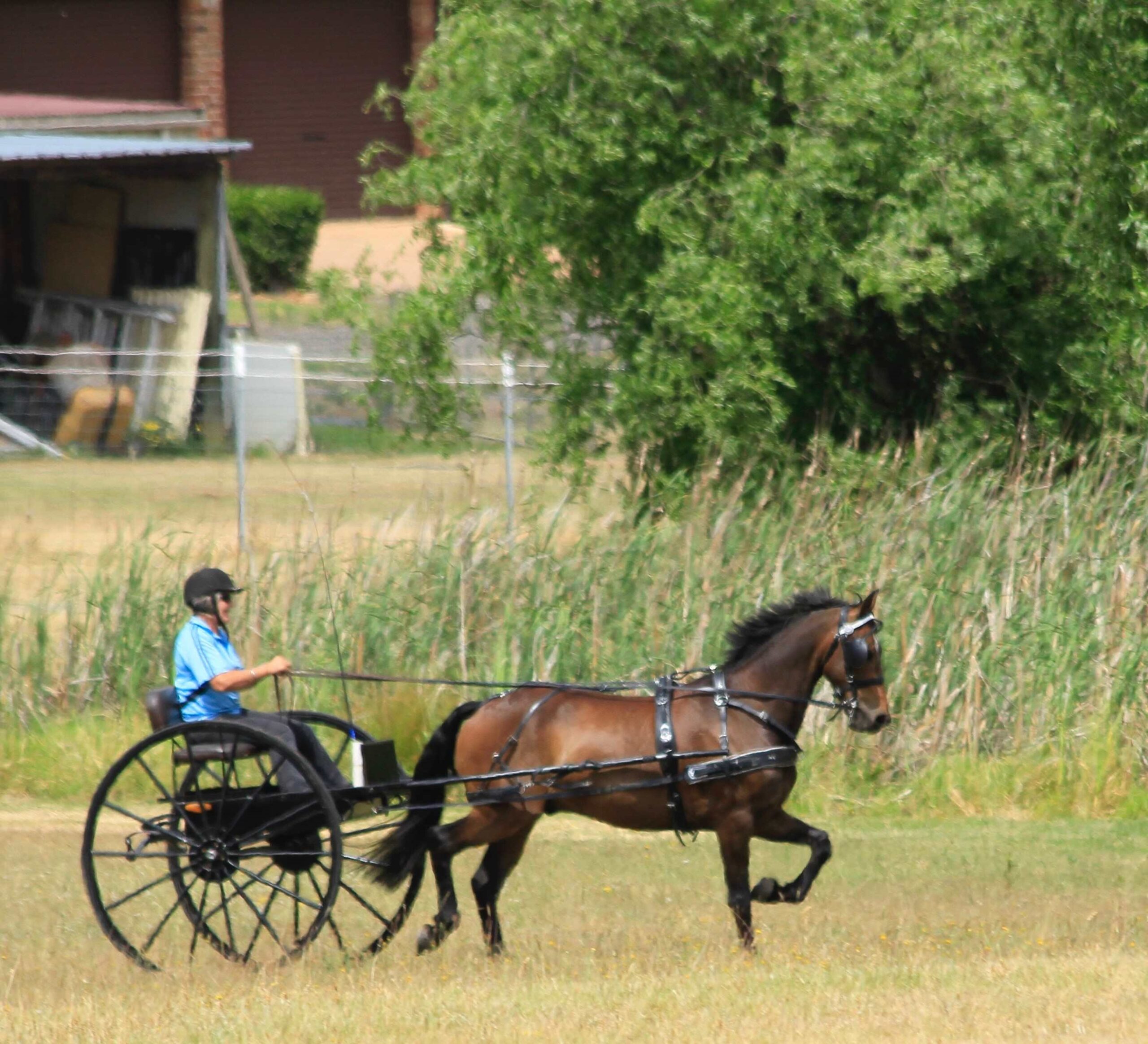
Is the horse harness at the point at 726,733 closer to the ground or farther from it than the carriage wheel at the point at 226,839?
farther from it

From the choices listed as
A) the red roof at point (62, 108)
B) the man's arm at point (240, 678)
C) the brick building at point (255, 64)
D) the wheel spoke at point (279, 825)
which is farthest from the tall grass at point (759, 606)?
the brick building at point (255, 64)

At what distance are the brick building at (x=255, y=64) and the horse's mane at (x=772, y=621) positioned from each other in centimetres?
2913

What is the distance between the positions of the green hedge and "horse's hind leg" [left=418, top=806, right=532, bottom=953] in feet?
Answer: 84.0

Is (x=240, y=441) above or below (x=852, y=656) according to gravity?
above

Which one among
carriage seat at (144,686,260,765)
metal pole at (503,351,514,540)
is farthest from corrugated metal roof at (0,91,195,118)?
carriage seat at (144,686,260,765)

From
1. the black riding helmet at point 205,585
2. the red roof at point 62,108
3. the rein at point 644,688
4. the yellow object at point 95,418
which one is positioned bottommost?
the rein at point 644,688

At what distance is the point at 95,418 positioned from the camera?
17594mm

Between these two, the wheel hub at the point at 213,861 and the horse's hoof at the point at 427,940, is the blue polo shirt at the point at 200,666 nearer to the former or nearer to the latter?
the wheel hub at the point at 213,861

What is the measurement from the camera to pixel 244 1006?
6.70 meters

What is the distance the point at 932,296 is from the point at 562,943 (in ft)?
25.0

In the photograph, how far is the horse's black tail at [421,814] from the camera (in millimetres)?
8047

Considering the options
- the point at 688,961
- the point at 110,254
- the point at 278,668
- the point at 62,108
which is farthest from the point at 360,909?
the point at 62,108

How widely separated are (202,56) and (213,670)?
29943 millimetres

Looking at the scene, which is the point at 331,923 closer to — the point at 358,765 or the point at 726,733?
the point at 358,765
